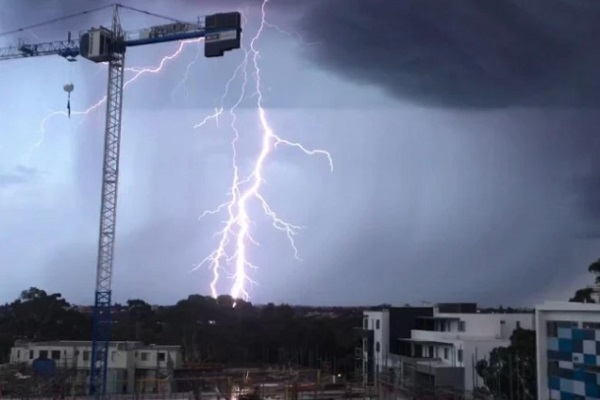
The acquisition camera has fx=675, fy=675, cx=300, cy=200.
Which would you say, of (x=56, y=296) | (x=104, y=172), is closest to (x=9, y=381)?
(x=104, y=172)

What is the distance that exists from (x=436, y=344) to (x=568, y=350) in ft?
15.3

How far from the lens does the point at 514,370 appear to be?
8.30 m

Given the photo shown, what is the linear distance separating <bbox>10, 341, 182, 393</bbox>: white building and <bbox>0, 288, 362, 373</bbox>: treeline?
1.26 meters

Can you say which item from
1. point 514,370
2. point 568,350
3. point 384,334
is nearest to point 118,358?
point 384,334

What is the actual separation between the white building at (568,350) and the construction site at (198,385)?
2938mm

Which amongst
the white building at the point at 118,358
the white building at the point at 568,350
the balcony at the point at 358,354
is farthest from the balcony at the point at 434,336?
the white building at the point at 118,358

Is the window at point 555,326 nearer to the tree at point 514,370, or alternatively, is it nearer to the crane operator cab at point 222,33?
the tree at point 514,370

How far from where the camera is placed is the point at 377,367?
39.0ft

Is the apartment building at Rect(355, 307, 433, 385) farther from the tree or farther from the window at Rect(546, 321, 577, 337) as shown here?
the window at Rect(546, 321, 577, 337)

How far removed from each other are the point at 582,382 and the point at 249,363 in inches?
295

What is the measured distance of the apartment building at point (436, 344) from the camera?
9891 millimetres

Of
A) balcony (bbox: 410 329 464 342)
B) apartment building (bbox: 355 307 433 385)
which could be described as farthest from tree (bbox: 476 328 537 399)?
apartment building (bbox: 355 307 433 385)

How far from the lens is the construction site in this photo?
346 inches

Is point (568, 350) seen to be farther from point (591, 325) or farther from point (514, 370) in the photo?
point (514, 370)
